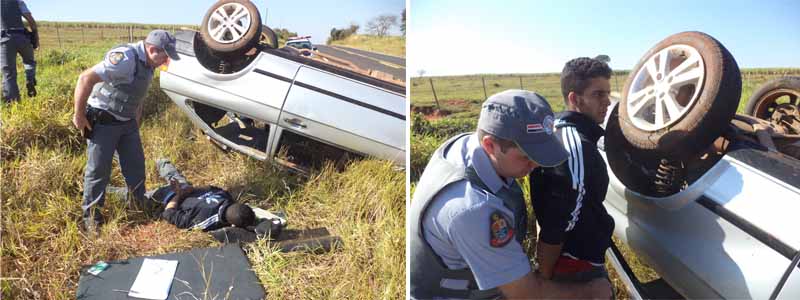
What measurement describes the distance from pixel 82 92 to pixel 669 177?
6.78 feet

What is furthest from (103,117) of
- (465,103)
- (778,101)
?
(778,101)

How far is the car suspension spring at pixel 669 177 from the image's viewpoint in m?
1.35

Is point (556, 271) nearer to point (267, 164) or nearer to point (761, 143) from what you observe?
point (761, 143)

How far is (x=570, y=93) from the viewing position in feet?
4.52

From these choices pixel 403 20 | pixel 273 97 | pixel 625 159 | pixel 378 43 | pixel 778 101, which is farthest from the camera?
pixel 273 97

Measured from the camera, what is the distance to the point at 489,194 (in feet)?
4.29

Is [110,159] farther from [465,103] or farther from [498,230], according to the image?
[498,230]

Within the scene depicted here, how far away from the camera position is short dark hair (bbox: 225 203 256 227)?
2.27 meters

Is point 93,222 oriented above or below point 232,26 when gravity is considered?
below

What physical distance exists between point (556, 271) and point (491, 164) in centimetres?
37

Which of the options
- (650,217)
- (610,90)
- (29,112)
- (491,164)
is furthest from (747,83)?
(29,112)

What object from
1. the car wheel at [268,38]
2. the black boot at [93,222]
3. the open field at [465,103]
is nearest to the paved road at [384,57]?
the car wheel at [268,38]

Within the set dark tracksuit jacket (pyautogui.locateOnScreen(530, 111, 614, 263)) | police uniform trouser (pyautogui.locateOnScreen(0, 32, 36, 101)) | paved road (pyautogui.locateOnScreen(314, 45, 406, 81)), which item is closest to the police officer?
police uniform trouser (pyautogui.locateOnScreen(0, 32, 36, 101))

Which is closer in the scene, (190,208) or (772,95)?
(772,95)
